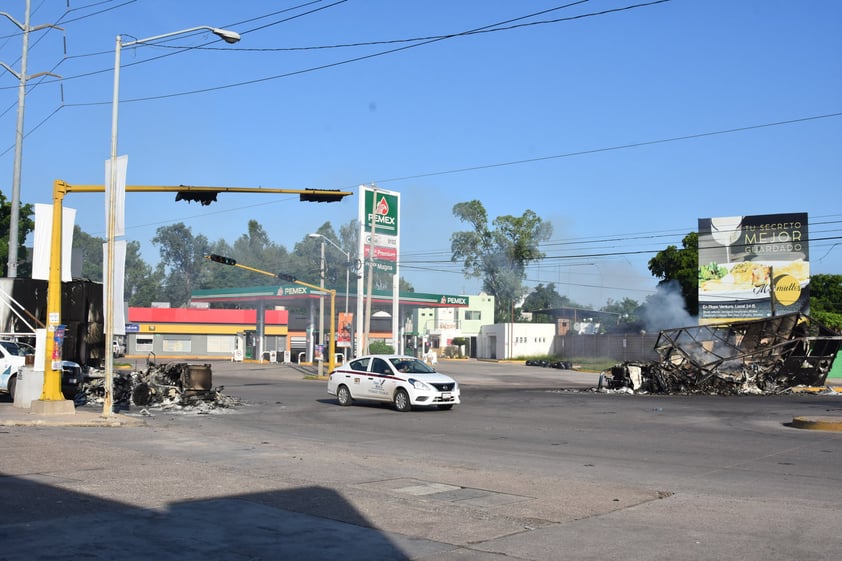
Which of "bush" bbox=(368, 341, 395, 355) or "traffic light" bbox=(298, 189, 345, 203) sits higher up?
"traffic light" bbox=(298, 189, 345, 203)

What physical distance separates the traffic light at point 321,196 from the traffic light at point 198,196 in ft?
7.13

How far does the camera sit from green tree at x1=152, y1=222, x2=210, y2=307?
144375mm

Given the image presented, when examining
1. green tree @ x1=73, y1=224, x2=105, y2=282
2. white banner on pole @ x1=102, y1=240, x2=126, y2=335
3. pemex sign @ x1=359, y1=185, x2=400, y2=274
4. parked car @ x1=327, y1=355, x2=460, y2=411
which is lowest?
parked car @ x1=327, y1=355, x2=460, y2=411

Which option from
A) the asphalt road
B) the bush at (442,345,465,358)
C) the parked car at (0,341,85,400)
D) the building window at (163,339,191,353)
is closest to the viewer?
the asphalt road

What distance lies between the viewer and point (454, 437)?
17.1 m

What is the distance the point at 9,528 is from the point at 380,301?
70.6m

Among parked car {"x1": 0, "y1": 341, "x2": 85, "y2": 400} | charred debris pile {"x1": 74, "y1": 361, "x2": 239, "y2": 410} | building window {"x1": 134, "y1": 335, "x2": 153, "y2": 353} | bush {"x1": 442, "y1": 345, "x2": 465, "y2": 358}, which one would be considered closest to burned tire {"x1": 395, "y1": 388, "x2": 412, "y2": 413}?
charred debris pile {"x1": 74, "y1": 361, "x2": 239, "y2": 410}

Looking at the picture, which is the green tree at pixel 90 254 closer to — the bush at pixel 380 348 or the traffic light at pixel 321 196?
the bush at pixel 380 348

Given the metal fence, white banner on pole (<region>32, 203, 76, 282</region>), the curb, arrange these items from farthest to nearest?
1. the metal fence
2. white banner on pole (<region>32, 203, 76, 282</region>)
3. the curb

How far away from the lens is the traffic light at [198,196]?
20078mm

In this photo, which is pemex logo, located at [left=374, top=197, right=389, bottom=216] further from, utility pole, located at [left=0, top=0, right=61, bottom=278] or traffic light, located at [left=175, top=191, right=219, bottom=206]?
traffic light, located at [left=175, top=191, right=219, bottom=206]

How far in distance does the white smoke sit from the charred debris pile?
51.6 m

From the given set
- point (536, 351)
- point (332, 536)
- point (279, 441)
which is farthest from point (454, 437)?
point (536, 351)

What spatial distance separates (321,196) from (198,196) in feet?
9.88
